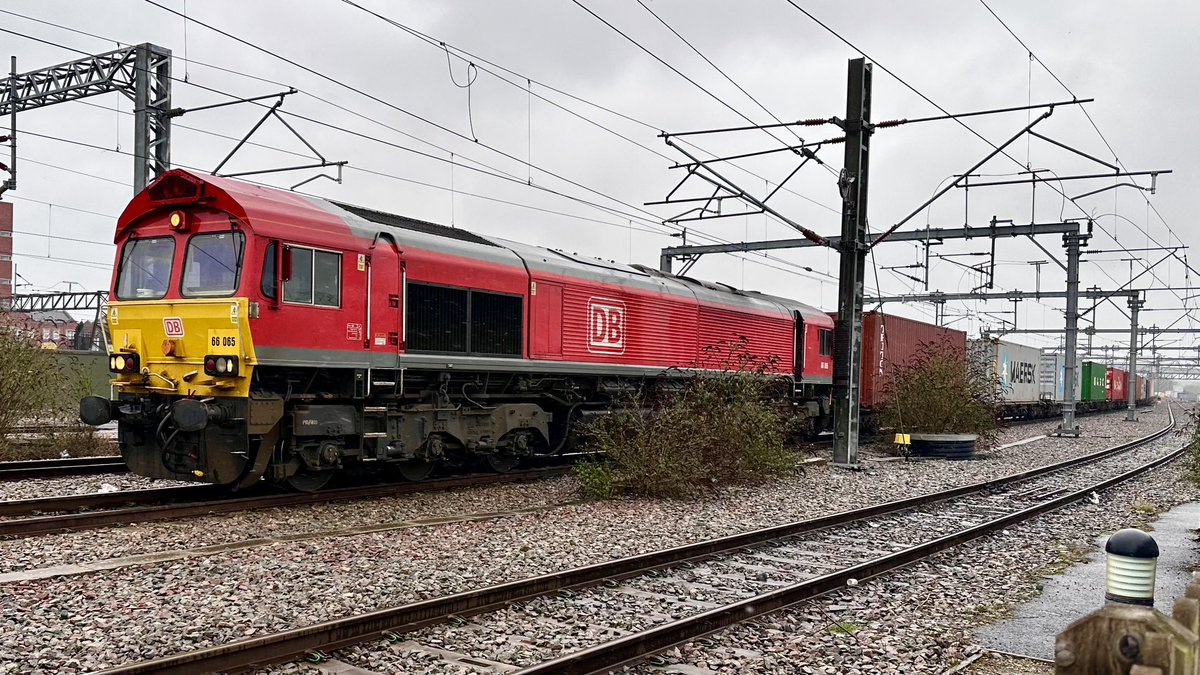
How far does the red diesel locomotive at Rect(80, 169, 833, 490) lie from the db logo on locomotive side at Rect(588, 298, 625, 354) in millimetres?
772

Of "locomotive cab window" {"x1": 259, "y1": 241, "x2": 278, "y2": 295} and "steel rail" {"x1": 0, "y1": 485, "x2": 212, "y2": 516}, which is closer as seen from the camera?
"steel rail" {"x1": 0, "y1": 485, "x2": 212, "y2": 516}

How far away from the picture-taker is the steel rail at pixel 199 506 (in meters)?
9.18

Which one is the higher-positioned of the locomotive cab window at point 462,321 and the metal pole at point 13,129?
the metal pole at point 13,129

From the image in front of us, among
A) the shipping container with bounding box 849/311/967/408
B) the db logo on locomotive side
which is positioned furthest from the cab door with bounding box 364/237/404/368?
the shipping container with bounding box 849/311/967/408

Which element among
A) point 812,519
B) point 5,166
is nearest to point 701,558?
point 812,519

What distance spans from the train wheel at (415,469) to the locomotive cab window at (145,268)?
12.9ft

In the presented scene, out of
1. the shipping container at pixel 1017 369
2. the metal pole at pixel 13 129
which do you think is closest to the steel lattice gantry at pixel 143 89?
the metal pole at pixel 13 129

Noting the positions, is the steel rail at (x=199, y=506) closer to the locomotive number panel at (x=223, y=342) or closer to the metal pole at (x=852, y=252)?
the locomotive number panel at (x=223, y=342)

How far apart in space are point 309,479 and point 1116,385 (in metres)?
65.8

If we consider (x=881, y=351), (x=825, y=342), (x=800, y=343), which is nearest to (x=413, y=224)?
(x=800, y=343)

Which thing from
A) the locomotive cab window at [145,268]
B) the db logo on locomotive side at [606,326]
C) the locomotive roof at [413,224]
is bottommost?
the db logo on locomotive side at [606,326]

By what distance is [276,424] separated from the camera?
419 inches

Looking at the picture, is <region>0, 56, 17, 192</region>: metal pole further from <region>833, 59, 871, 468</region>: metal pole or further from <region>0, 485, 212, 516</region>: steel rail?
<region>833, 59, 871, 468</region>: metal pole

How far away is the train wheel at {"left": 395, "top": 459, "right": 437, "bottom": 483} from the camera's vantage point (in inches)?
520
